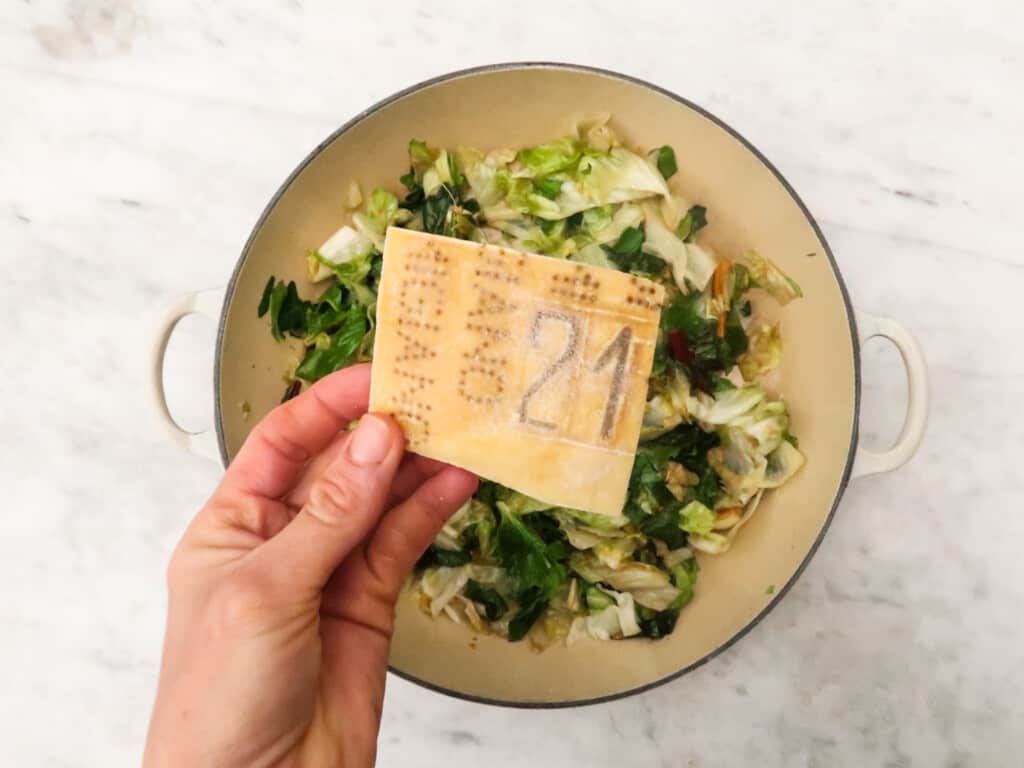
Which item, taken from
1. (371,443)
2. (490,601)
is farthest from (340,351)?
(490,601)

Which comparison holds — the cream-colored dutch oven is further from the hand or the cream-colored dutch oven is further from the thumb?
the thumb

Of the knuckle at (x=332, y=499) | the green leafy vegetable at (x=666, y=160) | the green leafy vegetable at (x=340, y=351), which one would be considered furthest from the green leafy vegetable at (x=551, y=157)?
the knuckle at (x=332, y=499)

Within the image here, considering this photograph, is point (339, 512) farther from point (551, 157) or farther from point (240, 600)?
point (551, 157)

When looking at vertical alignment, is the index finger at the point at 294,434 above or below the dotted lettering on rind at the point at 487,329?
below

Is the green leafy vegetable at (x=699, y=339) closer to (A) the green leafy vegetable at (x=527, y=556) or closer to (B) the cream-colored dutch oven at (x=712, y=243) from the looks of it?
(B) the cream-colored dutch oven at (x=712, y=243)

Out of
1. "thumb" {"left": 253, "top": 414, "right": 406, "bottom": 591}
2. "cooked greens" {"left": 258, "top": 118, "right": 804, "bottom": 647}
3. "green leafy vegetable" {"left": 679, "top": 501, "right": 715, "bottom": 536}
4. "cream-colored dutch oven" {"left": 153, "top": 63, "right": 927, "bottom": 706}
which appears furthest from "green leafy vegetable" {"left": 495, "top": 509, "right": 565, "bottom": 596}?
"thumb" {"left": 253, "top": 414, "right": 406, "bottom": 591}

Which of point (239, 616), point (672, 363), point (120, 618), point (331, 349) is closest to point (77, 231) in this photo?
point (331, 349)

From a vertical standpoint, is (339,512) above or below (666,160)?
below
